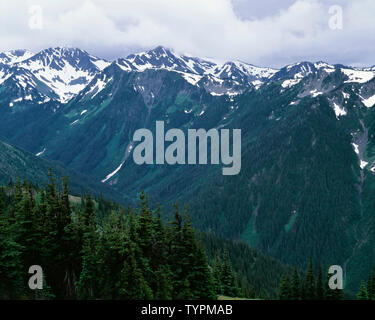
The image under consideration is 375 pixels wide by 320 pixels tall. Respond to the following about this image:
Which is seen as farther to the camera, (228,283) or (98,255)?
(228,283)

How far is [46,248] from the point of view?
165 feet

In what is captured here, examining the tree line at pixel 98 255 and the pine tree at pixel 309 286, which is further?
the pine tree at pixel 309 286

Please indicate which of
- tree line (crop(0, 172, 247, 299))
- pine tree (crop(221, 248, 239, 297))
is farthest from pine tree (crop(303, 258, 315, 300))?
tree line (crop(0, 172, 247, 299))

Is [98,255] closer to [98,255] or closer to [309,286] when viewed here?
[98,255]

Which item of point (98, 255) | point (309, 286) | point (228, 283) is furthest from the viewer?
point (228, 283)

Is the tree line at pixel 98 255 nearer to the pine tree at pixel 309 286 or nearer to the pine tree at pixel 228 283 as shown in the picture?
the pine tree at pixel 228 283

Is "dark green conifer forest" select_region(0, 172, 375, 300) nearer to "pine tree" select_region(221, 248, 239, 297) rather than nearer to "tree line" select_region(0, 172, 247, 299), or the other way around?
"tree line" select_region(0, 172, 247, 299)

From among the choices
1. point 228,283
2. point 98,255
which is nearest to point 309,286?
point 228,283

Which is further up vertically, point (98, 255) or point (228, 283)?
point (98, 255)

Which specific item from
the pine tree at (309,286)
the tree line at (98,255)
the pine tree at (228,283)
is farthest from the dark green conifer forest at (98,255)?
the pine tree at (309,286)

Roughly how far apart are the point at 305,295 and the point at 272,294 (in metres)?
101
